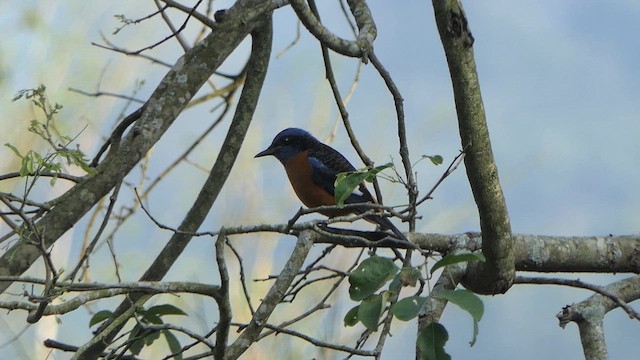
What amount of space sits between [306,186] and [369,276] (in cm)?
318

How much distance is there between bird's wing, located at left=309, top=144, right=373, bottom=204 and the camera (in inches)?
222

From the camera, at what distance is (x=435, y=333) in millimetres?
2635

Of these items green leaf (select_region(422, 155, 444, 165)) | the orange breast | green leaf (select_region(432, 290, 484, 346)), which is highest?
the orange breast

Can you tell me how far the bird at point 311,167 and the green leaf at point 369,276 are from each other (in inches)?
104

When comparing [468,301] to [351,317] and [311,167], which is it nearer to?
[351,317]

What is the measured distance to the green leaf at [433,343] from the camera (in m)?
2.59

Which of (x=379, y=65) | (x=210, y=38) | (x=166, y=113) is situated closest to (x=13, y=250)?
(x=166, y=113)

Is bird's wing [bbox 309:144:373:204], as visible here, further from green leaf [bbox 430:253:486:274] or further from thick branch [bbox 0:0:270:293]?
green leaf [bbox 430:253:486:274]

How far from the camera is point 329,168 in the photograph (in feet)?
19.0

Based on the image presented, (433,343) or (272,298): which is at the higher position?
(272,298)

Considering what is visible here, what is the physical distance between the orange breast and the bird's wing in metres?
0.03

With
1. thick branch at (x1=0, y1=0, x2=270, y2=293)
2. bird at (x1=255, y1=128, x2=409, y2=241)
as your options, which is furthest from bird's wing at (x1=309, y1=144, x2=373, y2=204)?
thick branch at (x1=0, y1=0, x2=270, y2=293)

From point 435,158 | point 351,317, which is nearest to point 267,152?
point 435,158

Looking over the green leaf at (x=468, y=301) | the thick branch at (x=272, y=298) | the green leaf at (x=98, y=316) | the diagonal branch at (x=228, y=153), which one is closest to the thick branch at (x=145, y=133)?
the diagonal branch at (x=228, y=153)
